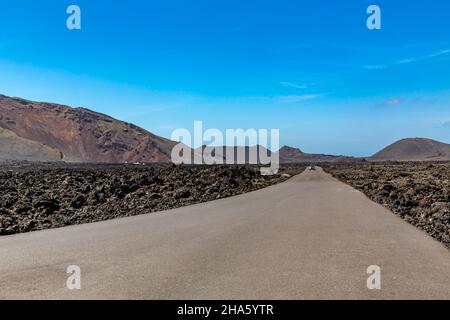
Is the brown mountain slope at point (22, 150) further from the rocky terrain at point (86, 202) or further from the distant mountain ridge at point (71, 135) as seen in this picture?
the rocky terrain at point (86, 202)

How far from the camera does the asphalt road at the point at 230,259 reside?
21.8ft

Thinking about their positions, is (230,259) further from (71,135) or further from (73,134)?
(73,134)

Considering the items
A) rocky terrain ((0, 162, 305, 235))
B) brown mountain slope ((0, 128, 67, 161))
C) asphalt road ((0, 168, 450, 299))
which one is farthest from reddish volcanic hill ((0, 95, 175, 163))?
asphalt road ((0, 168, 450, 299))

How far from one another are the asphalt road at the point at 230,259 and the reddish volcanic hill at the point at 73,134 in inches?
4709

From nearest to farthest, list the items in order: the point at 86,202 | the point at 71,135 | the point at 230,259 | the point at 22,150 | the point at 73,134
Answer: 1. the point at 230,259
2. the point at 86,202
3. the point at 22,150
4. the point at 71,135
5. the point at 73,134

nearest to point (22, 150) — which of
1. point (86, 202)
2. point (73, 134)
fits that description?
point (73, 134)

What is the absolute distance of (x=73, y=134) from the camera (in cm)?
15500

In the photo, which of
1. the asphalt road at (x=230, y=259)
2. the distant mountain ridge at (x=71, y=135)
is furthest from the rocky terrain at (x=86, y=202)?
the distant mountain ridge at (x=71, y=135)

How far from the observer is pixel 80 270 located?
312 inches

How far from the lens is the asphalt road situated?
664 centimetres

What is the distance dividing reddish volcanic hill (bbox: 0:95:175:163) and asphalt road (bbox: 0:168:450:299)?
11961 centimetres

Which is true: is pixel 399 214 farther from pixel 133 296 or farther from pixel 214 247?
pixel 133 296

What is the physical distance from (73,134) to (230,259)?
510ft
